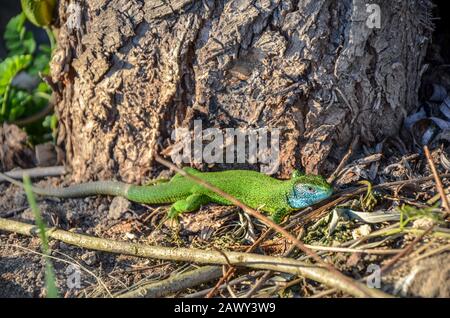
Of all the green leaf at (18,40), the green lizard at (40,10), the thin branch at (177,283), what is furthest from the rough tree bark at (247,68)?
the thin branch at (177,283)

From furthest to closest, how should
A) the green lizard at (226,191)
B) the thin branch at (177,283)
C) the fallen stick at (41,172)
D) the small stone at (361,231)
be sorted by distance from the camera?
the fallen stick at (41,172), the green lizard at (226,191), the small stone at (361,231), the thin branch at (177,283)

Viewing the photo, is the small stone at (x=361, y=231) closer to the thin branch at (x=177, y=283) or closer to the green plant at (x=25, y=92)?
the thin branch at (x=177, y=283)

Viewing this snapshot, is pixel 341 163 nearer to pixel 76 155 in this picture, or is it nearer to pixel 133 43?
pixel 133 43

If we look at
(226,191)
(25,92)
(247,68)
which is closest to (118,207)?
(226,191)

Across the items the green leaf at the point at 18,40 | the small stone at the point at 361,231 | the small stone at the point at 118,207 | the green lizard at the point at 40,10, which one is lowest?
the small stone at the point at 118,207

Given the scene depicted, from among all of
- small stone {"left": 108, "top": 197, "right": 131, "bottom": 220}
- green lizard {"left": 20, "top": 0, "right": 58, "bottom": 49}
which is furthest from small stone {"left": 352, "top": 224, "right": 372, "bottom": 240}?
green lizard {"left": 20, "top": 0, "right": 58, "bottom": 49}

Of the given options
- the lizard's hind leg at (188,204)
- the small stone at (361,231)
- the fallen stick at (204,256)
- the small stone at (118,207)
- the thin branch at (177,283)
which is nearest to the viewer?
the fallen stick at (204,256)

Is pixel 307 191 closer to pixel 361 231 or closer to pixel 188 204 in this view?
pixel 361 231

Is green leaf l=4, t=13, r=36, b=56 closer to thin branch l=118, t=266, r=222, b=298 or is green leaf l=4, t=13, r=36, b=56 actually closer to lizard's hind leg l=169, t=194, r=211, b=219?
lizard's hind leg l=169, t=194, r=211, b=219

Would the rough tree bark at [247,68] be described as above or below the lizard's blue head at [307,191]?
above
